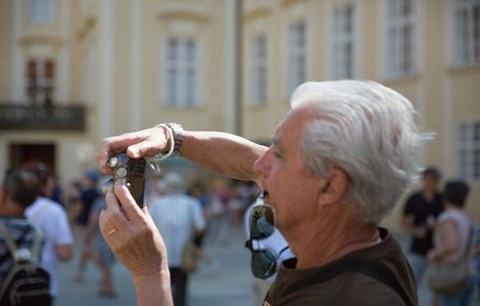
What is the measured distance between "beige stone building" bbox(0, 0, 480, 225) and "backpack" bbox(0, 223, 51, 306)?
371 inches

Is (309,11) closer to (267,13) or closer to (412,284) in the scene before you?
(267,13)

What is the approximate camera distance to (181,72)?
101ft

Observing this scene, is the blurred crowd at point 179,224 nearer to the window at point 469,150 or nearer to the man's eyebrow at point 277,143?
the man's eyebrow at point 277,143

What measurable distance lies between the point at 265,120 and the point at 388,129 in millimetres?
25481

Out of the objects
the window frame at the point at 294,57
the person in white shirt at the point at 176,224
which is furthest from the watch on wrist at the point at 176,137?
the window frame at the point at 294,57

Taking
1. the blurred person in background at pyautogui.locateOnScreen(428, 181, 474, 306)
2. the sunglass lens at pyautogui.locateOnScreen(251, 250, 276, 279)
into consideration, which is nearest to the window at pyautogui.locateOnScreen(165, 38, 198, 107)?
the blurred person in background at pyautogui.locateOnScreen(428, 181, 474, 306)

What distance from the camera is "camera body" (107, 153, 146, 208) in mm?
1771

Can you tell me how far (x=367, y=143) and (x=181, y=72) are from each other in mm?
29427

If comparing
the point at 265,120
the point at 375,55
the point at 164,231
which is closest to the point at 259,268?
the point at 164,231

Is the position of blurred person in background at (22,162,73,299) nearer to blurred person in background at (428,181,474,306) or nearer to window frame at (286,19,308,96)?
blurred person in background at (428,181,474,306)

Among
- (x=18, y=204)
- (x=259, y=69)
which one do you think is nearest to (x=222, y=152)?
(x=18, y=204)

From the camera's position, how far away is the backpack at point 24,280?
4496 millimetres

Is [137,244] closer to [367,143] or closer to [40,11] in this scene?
[367,143]

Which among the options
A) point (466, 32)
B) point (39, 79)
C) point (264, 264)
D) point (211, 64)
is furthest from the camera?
point (39, 79)
